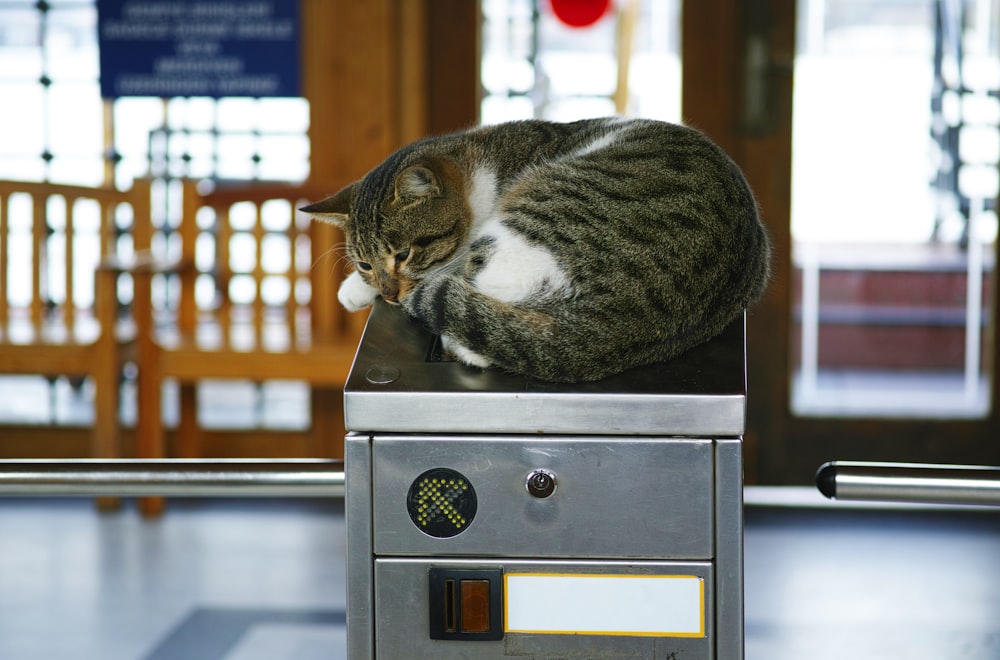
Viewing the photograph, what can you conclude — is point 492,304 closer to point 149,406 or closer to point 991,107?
point 149,406

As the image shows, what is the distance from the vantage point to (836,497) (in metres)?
1.30

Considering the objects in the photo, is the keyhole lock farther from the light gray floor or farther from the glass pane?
the glass pane

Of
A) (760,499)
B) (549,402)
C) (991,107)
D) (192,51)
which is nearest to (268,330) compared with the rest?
(192,51)

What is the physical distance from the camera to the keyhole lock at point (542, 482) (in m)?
1.10

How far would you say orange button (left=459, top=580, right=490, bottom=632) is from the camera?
3.70 ft

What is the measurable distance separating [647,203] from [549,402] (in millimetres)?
352

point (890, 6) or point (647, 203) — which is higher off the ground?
point (890, 6)

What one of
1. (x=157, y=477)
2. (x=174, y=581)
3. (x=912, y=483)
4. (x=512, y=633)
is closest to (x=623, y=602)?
(x=512, y=633)

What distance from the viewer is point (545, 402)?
1.10 metres

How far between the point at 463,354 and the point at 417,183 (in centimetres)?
39

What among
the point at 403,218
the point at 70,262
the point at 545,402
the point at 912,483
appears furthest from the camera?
the point at 70,262

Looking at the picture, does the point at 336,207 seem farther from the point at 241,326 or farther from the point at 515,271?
the point at 241,326

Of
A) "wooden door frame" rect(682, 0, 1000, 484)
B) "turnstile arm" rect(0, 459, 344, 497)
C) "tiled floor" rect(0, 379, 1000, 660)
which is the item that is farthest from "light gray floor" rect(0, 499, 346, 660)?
"wooden door frame" rect(682, 0, 1000, 484)

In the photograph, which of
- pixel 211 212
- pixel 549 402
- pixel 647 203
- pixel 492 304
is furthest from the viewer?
pixel 211 212
